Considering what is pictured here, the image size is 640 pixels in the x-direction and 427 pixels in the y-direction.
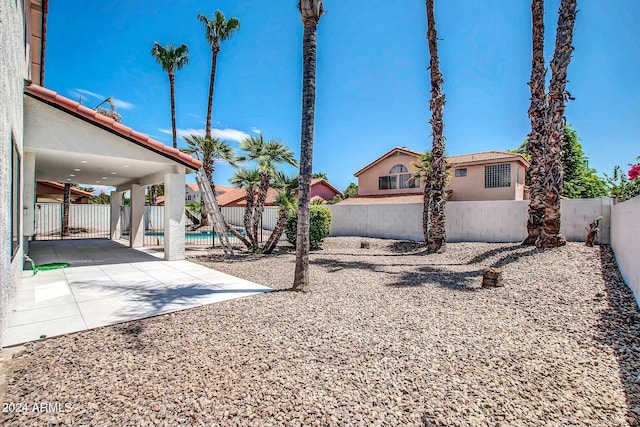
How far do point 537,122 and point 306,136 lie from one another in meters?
9.61

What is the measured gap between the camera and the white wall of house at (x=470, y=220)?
11560 millimetres

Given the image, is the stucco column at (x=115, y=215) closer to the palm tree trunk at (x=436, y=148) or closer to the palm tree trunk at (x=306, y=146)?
the palm tree trunk at (x=306, y=146)

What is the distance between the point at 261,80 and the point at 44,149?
10686mm

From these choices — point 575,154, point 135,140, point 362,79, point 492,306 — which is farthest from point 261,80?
point 575,154

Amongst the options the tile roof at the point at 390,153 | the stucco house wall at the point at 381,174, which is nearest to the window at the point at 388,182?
the stucco house wall at the point at 381,174

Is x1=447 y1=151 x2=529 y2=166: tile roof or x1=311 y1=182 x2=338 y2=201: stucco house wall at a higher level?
x1=447 y1=151 x2=529 y2=166: tile roof

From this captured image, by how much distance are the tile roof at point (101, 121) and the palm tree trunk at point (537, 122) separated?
482 inches

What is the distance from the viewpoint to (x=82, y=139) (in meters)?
8.12

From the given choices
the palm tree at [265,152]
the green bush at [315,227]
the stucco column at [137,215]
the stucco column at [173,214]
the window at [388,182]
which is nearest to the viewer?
the stucco column at [173,214]

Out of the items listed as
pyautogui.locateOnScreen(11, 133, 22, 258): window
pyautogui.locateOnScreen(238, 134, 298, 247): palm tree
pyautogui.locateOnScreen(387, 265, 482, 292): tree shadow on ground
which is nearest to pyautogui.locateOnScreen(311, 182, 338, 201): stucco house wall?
pyautogui.locateOnScreen(238, 134, 298, 247): palm tree

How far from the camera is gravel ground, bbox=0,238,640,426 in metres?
2.65

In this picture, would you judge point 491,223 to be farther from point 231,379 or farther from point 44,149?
point 44,149

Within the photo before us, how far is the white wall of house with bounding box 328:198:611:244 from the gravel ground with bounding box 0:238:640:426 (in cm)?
671

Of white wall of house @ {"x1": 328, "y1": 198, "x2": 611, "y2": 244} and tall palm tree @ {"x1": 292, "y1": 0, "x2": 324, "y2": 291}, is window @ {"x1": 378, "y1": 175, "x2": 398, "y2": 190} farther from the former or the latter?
tall palm tree @ {"x1": 292, "y1": 0, "x2": 324, "y2": 291}
